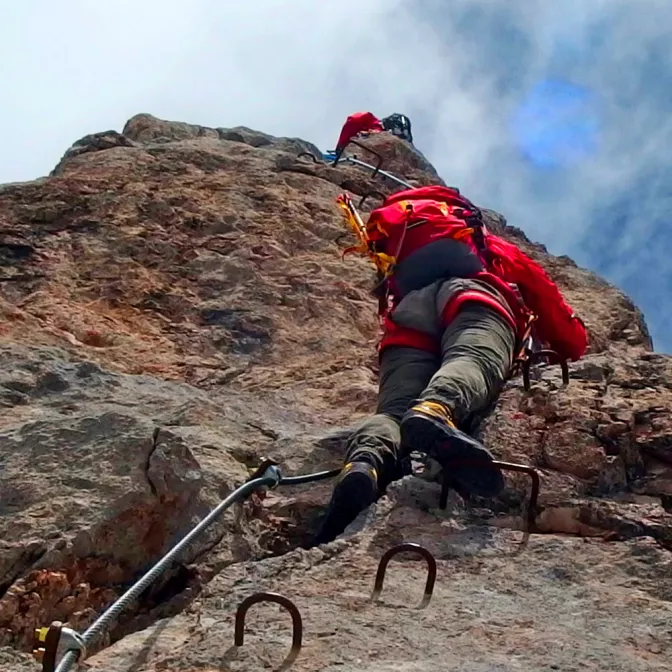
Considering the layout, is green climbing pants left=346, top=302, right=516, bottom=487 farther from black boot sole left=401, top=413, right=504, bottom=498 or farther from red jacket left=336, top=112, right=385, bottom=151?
red jacket left=336, top=112, right=385, bottom=151

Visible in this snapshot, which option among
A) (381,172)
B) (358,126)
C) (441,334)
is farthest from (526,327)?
(358,126)

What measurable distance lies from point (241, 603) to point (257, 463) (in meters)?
1.52

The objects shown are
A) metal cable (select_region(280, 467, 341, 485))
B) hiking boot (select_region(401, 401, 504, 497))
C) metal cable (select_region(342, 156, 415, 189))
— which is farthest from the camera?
metal cable (select_region(342, 156, 415, 189))

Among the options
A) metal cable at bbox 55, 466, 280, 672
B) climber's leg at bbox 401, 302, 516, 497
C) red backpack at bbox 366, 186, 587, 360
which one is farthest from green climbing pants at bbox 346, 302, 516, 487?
red backpack at bbox 366, 186, 587, 360

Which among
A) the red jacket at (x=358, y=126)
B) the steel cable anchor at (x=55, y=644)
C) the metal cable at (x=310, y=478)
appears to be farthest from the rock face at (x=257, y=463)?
the red jacket at (x=358, y=126)

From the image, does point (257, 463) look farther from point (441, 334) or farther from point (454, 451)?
point (441, 334)

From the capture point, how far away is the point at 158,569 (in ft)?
11.3

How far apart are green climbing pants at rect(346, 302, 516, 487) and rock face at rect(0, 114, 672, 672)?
192 mm

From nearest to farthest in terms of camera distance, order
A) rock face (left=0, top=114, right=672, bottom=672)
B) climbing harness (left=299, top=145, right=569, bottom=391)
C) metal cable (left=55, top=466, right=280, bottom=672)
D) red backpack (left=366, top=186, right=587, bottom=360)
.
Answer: metal cable (left=55, top=466, right=280, bottom=672), rock face (left=0, top=114, right=672, bottom=672), climbing harness (left=299, top=145, right=569, bottom=391), red backpack (left=366, top=186, right=587, bottom=360)

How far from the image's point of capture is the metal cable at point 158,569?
3012 mm

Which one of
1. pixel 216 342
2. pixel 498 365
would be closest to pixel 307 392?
pixel 216 342

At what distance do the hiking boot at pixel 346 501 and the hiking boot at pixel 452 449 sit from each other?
24cm

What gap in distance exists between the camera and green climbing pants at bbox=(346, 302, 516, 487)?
15.0 feet

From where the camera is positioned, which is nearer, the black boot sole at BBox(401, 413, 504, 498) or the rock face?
the rock face
